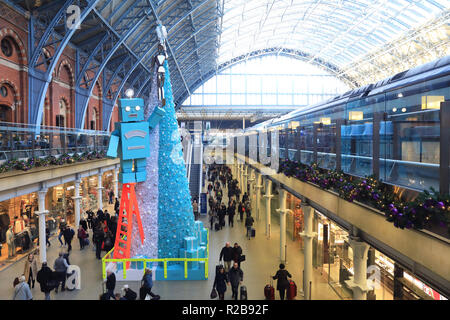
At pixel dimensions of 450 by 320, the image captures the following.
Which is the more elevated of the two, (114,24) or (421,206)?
(114,24)

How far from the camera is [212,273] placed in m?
10.9

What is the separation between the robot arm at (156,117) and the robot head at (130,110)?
44 cm

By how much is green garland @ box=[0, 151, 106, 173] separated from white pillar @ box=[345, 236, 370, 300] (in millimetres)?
8261

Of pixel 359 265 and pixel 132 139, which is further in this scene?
pixel 132 139

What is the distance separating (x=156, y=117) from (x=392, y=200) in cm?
713

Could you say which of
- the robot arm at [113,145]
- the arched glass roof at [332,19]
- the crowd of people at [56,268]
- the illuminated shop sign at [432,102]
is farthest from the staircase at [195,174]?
the illuminated shop sign at [432,102]

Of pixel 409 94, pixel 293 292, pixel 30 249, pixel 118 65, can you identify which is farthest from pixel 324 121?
pixel 118 65

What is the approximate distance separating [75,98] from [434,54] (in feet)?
118

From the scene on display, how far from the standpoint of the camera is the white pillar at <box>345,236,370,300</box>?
620 cm

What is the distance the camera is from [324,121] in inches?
307

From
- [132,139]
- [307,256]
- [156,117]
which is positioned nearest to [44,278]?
[132,139]

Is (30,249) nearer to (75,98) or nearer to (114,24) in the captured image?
(75,98)

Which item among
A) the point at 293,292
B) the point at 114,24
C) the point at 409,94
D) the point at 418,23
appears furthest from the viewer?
the point at 418,23

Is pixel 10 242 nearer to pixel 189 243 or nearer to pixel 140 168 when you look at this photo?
pixel 140 168
